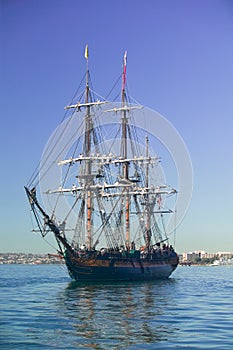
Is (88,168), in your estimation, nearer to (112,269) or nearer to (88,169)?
(88,169)

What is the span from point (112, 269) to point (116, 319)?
32046 millimetres

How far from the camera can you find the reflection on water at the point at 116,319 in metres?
19.6

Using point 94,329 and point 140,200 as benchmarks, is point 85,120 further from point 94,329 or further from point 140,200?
point 94,329

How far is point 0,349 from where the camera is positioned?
1777 centimetres

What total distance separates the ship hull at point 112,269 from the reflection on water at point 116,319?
694 inches

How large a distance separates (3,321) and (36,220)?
27041 mm

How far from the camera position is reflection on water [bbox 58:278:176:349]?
771 inches

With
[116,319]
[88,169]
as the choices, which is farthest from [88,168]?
[116,319]

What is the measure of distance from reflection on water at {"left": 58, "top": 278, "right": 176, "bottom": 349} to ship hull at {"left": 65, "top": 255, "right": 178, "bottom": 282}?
694 inches

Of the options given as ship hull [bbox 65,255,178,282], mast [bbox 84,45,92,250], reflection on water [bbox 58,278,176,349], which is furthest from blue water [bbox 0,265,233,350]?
mast [bbox 84,45,92,250]

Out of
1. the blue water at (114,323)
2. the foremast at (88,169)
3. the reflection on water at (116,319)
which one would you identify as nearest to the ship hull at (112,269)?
the foremast at (88,169)

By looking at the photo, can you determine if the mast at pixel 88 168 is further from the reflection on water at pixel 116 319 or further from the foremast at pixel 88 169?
the reflection on water at pixel 116 319

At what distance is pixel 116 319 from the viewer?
24.1 metres

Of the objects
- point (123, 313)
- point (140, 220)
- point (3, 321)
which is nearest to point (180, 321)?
point (123, 313)
